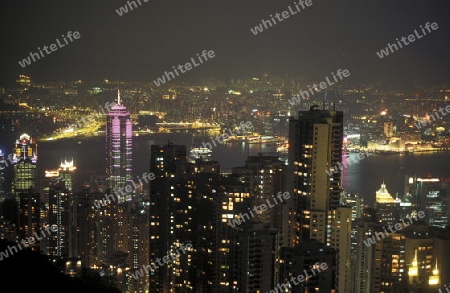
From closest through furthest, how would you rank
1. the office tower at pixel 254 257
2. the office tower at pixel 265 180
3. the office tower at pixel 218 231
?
the office tower at pixel 254 257
the office tower at pixel 218 231
the office tower at pixel 265 180

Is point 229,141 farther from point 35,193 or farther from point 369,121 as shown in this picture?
point 35,193


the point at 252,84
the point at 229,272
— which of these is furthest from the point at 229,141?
the point at 229,272

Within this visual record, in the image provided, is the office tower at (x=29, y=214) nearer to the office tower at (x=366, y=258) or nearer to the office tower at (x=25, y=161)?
the office tower at (x=25, y=161)

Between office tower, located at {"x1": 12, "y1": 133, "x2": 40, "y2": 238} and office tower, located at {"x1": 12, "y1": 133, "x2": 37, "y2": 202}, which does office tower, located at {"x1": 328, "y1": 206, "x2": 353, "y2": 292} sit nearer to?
office tower, located at {"x1": 12, "y1": 133, "x2": 40, "y2": 238}
